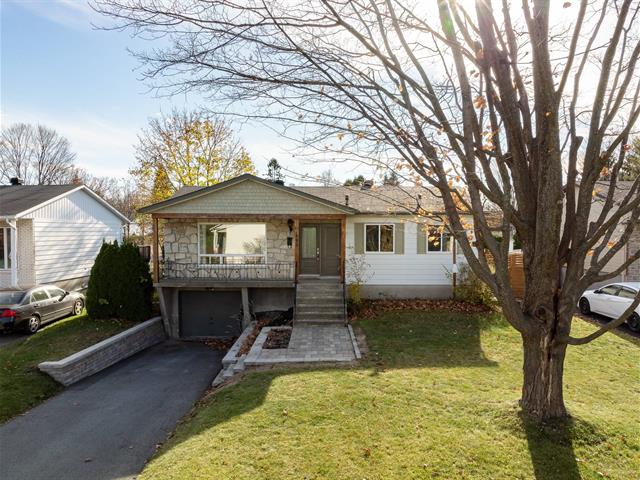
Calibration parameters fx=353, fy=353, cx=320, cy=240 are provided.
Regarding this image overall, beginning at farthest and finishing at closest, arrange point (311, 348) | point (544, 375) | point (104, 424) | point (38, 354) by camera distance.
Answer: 1. point (38, 354)
2. point (311, 348)
3. point (104, 424)
4. point (544, 375)

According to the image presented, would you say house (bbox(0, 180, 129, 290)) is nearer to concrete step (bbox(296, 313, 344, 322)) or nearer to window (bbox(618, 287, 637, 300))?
concrete step (bbox(296, 313, 344, 322))

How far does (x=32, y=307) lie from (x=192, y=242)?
5.47 m

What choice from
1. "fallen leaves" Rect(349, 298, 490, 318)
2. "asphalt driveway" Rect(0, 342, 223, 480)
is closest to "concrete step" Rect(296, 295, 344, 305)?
"fallen leaves" Rect(349, 298, 490, 318)

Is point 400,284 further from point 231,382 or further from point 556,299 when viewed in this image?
point 556,299

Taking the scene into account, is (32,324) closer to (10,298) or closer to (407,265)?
(10,298)

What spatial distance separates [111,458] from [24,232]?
14.3 meters

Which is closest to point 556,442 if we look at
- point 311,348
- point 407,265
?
point 311,348

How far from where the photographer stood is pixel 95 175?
143 ft

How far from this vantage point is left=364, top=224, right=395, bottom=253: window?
1412 cm

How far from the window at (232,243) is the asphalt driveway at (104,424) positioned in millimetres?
4626

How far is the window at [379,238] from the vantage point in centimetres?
1412

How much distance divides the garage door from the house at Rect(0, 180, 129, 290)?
24.2 feet

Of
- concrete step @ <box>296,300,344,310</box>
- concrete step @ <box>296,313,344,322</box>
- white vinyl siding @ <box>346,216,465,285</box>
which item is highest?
white vinyl siding @ <box>346,216,465,285</box>

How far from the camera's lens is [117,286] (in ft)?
41.6
